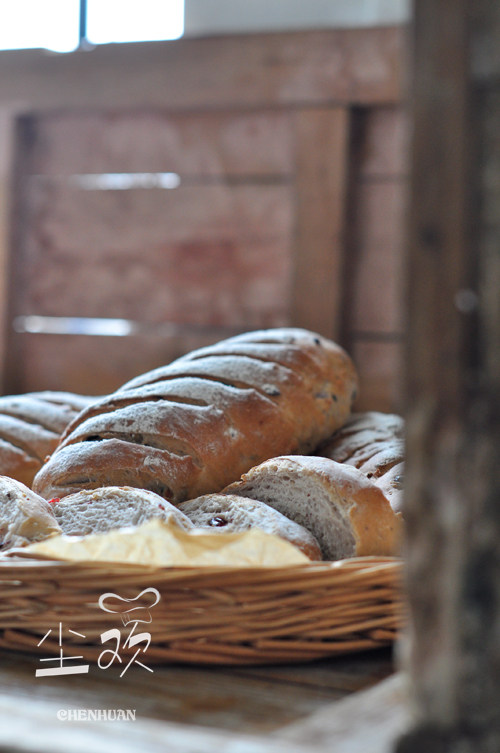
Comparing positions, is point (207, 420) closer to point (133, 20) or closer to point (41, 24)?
point (133, 20)

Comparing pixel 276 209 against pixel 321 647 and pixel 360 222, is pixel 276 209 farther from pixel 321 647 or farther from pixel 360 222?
pixel 321 647

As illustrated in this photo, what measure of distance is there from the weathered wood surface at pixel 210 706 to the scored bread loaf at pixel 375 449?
380mm

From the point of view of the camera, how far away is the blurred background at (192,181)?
2375 mm

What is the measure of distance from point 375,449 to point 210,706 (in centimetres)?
84

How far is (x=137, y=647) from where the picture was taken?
0.95 metres

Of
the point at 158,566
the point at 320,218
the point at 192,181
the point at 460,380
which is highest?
the point at 192,181

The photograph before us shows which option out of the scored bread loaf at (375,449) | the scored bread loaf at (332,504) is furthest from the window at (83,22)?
the scored bread loaf at (332,504)

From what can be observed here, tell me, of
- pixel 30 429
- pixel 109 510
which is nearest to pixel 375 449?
pixel 109 510

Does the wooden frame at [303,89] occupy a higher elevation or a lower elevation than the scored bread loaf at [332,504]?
higher

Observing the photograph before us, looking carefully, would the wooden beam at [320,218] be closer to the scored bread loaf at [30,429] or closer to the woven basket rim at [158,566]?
the scored bread loaf at [30,429]

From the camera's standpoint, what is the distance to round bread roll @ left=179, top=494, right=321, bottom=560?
3.62 feet

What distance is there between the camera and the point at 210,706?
813 mm

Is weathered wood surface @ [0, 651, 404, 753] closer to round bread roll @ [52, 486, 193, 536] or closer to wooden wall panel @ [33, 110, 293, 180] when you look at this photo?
round bread roll @ [52, 486, 193, 536]

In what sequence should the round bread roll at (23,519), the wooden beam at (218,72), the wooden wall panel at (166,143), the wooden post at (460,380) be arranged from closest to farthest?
the wooden post at (460,380), the round bread roll at (23,519), the wooden beam at (218,72), the wooden wall panel at (166,143)
